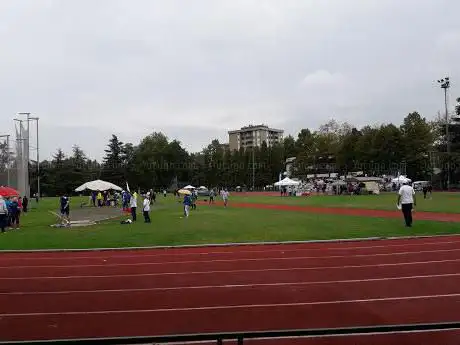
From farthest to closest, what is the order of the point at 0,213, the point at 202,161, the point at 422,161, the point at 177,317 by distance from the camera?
the point at 202,161, the point at 422,161, the point at 0,213, the point at 177,317

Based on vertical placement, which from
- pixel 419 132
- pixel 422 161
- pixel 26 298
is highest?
pixel 419 132

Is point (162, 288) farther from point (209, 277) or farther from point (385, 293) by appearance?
point (385, 293)

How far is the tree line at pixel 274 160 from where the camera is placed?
239 feet

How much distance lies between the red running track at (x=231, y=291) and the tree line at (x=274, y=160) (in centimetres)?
5500

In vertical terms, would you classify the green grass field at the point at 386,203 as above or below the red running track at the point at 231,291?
above

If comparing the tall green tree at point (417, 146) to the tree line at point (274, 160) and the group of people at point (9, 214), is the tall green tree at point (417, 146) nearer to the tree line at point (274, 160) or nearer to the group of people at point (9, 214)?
the tree line at point (274, 160)

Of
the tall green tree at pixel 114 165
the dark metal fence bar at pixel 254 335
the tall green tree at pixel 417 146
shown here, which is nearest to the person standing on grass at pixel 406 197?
the dark metal fence bar at pixel 254 335

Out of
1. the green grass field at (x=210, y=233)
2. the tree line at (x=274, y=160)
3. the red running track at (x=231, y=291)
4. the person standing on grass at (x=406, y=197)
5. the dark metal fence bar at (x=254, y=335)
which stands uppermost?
the tree line at (x=274, y=160)

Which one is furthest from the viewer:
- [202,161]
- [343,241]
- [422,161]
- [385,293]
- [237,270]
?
[202,161]

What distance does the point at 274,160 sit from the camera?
4579 inches

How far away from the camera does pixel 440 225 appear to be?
19422mm

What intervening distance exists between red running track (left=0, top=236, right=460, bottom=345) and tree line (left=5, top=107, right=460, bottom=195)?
2165 inches

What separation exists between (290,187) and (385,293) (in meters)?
61.9

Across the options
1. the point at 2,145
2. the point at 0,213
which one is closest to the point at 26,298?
the point at 0,213
